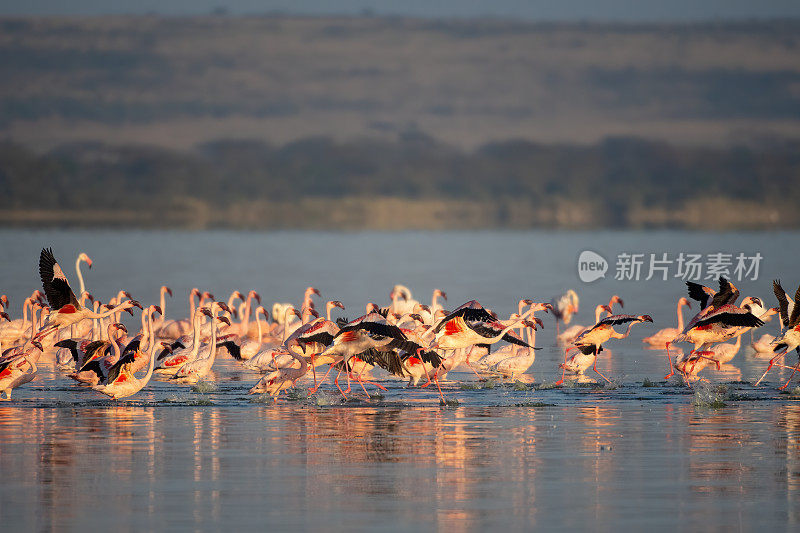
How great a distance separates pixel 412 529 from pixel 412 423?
181 inches

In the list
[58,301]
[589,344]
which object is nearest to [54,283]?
[58,301]

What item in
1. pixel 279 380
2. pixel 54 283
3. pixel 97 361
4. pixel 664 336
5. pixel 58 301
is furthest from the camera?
pixel 664 336

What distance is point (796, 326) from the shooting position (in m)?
16.4

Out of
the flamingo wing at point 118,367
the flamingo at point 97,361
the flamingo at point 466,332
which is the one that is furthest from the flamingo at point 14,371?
the flamingo at point 466,332

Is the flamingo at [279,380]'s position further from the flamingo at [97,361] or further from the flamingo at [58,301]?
the flamingo at [58,301]

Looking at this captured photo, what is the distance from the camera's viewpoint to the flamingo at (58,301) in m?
16.8

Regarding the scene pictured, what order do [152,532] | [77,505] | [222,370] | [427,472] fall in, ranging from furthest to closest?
1. [222,370]
2. [427,472]
3. [77,505]
4. [152,532]

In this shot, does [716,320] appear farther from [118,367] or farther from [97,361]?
[97,361]

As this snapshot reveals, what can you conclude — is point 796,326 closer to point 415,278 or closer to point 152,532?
point 152,532

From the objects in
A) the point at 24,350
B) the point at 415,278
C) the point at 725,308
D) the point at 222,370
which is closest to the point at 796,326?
the point at 725,308

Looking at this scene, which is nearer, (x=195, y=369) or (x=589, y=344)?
(x=195, y=369)

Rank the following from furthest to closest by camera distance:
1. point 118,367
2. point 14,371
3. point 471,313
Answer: point 471,313
point 14,371
point 118,367

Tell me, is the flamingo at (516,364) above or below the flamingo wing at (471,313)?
below

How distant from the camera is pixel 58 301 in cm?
1711
